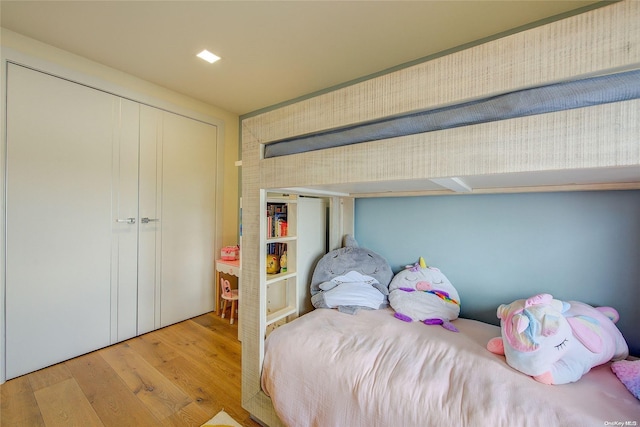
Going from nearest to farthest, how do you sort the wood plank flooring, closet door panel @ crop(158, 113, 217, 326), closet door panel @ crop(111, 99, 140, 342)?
the wood plank flooring → closet door panel @ crop(111, 99, 140, 342) → closet door panel @ crop(158, 113, 217, 326)

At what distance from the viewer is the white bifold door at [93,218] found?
176cm

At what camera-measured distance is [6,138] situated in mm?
1690

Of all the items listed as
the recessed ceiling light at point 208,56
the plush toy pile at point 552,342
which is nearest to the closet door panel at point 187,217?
the recessed ceiling light at point 208,56

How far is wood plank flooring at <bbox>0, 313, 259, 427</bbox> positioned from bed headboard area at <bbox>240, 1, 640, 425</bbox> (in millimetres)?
352

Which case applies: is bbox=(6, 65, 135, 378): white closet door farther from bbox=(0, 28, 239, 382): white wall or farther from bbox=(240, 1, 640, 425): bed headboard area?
bbox=(240, 1, 640, 425): bed headboard area

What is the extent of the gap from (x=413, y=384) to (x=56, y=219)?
2.49 m

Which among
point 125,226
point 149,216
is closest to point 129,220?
point 125,226

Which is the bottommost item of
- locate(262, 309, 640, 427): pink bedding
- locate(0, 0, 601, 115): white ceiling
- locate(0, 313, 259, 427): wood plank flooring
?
locate(0, 313, 259, 427): wood plank flooring

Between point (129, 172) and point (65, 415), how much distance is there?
5.51 ft

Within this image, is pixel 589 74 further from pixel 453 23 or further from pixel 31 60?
pixel 31 60

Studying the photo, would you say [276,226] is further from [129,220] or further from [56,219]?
[56,219]

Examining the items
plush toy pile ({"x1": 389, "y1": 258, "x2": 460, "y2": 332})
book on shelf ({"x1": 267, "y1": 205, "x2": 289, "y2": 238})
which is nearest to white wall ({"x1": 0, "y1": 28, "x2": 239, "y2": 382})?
book on shelf ({"x1": 267, "y1": 205, "x2": 289, "y2": 238})

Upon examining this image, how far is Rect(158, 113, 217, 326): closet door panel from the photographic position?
8.24 feet

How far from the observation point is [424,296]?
5.16 feet
